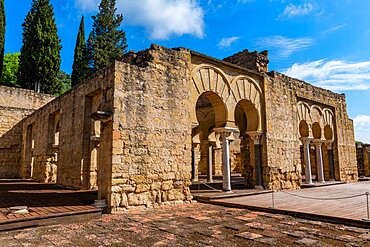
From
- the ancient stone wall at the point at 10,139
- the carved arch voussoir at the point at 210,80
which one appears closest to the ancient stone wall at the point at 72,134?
the carved arch voussoir at the point at 210,80

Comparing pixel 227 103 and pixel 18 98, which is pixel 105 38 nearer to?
pixel 18 98

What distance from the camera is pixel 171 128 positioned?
7.21 m

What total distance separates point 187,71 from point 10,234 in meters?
5.63

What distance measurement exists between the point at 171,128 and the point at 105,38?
86.9ft

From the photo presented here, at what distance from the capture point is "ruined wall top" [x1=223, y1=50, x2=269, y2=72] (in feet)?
37.2

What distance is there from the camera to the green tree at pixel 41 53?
956 inches

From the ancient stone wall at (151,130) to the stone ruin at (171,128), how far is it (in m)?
0.03

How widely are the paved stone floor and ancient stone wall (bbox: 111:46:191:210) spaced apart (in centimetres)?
88

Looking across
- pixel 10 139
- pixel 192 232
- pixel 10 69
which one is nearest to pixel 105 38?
pixel 10 69

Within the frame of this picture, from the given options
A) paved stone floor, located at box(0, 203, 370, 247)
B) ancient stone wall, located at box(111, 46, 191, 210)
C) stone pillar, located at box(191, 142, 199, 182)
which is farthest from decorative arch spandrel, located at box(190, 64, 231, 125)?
stone pillar, located at box(191, 142, 199, 182)

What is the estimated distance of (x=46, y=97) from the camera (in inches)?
797

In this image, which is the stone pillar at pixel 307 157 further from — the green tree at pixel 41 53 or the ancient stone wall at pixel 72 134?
the green tree at pixel 41 53

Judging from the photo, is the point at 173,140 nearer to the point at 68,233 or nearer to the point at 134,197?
the point at 134,197

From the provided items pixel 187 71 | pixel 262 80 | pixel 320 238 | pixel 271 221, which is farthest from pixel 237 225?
pixel 262 80
